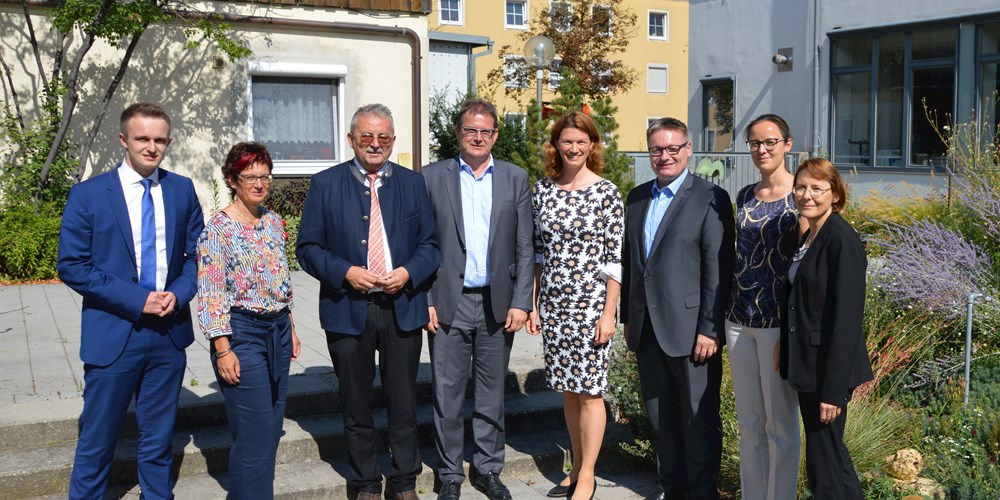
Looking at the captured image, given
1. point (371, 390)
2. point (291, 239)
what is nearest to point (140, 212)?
point (371, 390)

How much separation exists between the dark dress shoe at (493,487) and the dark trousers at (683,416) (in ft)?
2.74

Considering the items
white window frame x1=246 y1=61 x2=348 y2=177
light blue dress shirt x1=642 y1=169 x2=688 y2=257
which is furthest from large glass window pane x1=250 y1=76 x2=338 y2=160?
light blue dress shirt x1=642 y1=169 x2=688 y2=257

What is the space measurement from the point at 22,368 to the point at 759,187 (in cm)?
497

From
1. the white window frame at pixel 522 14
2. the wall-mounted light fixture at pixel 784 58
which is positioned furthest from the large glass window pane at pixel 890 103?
the white window frame at pixel 522 14

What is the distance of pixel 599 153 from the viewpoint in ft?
15.6

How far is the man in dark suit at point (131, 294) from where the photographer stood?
152 inches

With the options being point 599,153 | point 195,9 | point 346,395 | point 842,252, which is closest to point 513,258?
point 599,153

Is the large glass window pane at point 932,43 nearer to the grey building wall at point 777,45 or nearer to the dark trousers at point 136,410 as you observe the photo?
the grey building wall at point 777,45

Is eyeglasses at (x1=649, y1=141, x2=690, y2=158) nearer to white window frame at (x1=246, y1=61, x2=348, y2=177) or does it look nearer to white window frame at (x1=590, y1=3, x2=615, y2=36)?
white window frame at (x1=246, y1=61, x2=348, y2=177)

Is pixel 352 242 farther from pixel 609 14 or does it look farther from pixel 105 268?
pixel 609 14

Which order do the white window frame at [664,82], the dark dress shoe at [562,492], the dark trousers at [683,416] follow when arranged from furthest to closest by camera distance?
the white window frame at [664,82] < the dark dress shoe at [562,492] < the dark trousers at [683,416]

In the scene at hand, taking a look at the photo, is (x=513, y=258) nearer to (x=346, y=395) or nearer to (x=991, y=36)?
(x=346, y=395)

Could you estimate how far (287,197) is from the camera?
1205 cm

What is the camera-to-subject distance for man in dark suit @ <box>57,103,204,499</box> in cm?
386
